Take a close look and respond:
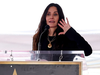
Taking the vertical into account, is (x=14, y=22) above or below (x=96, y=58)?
above

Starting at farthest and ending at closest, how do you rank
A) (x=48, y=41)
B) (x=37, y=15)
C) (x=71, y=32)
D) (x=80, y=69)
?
(x=37, y=15), (x=48, y=41), (x=71, y=32), (x=80, y=69)

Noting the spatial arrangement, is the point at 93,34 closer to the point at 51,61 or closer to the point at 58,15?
the point at 58,15

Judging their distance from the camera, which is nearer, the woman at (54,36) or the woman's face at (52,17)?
the woman at (54,36)

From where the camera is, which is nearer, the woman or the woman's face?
the woman

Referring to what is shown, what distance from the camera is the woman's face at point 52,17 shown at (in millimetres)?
1839

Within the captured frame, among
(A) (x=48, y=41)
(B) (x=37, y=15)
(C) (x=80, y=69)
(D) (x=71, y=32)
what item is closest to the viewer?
(C) (x=80, y=69)

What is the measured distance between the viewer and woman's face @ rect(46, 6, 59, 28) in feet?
6.03

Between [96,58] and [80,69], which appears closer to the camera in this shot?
[80,69]

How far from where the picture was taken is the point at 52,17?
185 centimetres

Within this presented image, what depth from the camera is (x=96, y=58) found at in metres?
2.57

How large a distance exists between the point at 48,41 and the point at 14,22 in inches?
39.0

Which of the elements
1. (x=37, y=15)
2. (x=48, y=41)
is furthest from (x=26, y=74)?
(x=37, y=15)

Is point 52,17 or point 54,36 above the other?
point 52,17

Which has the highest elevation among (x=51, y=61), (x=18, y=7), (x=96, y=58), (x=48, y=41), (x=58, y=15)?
(x=18, y=7)
